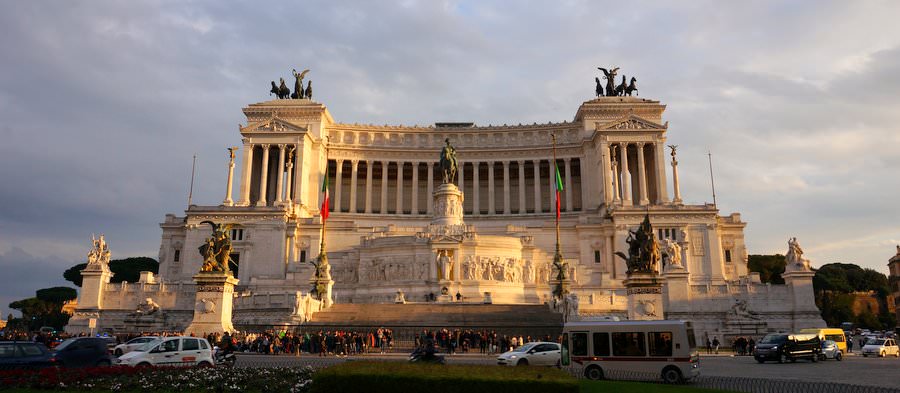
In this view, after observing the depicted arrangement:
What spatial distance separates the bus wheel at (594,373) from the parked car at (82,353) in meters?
17.2

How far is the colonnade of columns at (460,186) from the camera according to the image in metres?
88.4

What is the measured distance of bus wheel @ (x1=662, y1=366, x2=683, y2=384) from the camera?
68.4 feet

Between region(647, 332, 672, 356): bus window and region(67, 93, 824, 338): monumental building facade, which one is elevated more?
region(67, 93, 824, 338): monumental building facade

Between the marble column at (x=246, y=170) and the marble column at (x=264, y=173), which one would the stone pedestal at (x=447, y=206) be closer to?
the marble column at (x=264, y=173)

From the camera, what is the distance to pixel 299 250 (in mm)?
68500

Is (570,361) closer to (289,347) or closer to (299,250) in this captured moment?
(289,347)

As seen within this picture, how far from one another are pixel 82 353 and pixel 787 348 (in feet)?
98.0

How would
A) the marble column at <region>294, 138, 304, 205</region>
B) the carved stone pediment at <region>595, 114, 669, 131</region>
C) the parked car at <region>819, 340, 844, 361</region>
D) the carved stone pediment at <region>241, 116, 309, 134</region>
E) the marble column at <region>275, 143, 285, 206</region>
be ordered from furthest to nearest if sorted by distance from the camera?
the carved stone pediment at <region>241, 116, 309, 134</region>, the marble column at <region>275, 143, 285, 206</region>, the carved stone pediment at <region>595, 114, 669, 131</region>, the marble column at <region>294, 138, 304, 205</region>, the parked car at <region>819, 340, 844, 361</region>

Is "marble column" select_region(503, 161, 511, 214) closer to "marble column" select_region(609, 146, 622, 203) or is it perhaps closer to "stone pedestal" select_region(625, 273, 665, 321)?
"marble column" select_region(609, 146, 622, 203)

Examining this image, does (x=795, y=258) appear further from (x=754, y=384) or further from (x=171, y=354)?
(x=171, y=354)

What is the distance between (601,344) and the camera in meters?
22.2

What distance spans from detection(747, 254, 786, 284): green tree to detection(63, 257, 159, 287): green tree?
3382 inches

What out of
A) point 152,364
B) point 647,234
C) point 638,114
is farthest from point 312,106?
point 152,364

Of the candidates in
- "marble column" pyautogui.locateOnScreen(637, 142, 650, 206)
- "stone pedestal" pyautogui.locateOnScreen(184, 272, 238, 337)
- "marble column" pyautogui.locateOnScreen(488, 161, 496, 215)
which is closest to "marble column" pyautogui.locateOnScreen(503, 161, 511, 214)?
"marble column" pyautogui.locateOnScreen(488, 161, 496, 215)
